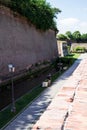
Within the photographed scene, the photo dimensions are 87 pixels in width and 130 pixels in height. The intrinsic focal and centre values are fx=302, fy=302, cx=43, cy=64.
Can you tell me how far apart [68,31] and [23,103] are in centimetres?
10576

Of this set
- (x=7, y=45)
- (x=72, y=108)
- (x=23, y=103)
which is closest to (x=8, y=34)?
(x=7, y=45)

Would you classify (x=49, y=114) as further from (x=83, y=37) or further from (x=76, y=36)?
(x=76, y=36)

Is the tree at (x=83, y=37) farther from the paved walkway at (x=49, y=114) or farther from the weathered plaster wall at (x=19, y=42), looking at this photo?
the paved walkway at (x=49, y=114)

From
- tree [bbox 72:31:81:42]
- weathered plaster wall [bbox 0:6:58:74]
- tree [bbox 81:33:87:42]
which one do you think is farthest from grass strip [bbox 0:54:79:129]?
tree [bbox 81:33:87:42]

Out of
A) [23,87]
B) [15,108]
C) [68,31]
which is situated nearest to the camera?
[15,108]

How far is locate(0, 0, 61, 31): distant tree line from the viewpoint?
33.8 m

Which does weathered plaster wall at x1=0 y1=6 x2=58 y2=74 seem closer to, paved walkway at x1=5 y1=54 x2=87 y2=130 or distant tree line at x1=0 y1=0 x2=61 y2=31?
distant tree line at x1=0 y1=0 x2=61 y2=31

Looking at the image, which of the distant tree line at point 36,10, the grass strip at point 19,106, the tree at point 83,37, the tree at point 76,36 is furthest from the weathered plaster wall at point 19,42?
the tree at point 83,37

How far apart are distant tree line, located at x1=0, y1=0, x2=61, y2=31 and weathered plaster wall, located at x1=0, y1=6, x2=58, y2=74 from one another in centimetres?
73

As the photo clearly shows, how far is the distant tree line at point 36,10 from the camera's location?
33.8 metres

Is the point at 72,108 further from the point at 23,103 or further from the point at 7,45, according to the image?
the point at 7,45

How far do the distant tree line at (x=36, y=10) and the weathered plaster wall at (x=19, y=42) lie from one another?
734 mm

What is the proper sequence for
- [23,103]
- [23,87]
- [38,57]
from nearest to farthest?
1. [23,103]
2. [23,87]
3. [38,57]

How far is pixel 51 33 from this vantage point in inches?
2222
